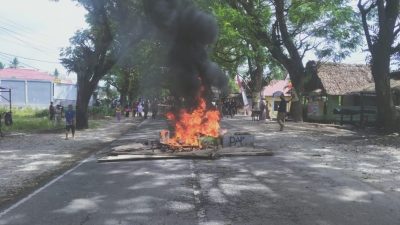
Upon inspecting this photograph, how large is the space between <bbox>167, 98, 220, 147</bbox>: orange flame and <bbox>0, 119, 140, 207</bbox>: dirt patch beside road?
2.97m

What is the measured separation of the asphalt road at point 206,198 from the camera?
6645 mm

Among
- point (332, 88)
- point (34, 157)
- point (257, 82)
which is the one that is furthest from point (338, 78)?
point (34, 157)

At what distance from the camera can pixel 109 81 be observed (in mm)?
65938

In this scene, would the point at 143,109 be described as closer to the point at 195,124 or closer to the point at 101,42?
the point at 101,42

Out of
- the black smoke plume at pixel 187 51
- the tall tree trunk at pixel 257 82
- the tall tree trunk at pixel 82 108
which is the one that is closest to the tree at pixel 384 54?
the black smoke plume at pixel 187 51

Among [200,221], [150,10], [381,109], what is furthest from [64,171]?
[381,109]

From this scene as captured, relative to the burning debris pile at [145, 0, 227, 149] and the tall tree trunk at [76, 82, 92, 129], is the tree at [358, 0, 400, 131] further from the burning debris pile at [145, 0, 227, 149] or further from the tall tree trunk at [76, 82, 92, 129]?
the tall tree trunk at [76, 82, 92, 129]

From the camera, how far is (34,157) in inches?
564

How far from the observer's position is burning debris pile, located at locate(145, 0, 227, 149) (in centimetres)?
1575

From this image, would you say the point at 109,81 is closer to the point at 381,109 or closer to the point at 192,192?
the point at 381,109

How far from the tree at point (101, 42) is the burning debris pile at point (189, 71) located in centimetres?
807

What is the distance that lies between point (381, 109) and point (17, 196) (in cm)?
1608

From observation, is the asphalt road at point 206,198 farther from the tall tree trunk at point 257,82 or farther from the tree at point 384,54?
the tall tree trunk at point 257,82

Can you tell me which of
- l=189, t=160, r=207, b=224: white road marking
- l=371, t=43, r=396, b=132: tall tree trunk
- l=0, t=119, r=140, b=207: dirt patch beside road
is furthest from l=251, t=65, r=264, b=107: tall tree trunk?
l=189, t=160, r=207, b=224: white road marking
